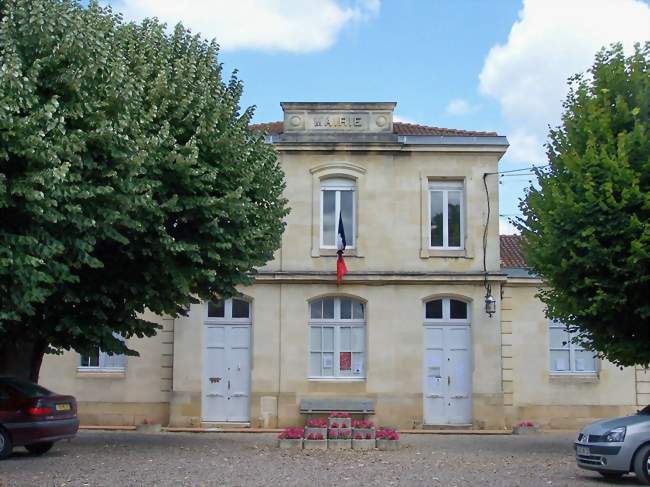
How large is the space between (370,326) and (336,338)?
0.98 m

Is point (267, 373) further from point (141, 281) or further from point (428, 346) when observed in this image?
point (141, 281)

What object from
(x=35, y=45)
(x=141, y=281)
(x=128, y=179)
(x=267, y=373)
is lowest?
(x=267, y=373)

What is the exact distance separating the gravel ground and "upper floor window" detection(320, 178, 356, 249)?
6.34m

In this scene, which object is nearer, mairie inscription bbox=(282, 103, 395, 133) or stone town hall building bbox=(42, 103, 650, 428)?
stone town hall building bbox=(42, 103, 650, 428)

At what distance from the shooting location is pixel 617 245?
641 inches

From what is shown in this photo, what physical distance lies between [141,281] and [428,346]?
34.0 ft

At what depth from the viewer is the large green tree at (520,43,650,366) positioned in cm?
1631

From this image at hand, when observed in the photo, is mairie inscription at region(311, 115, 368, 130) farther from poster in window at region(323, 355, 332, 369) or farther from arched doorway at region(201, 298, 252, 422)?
poster in window at region(323, 355, 332, 369)

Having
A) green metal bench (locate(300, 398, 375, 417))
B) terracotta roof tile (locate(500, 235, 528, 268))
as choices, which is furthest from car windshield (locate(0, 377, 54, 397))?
terracotta roof tile (locate(500, 235, 528, 268))

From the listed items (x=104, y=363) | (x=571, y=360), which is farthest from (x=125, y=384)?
(x=571, y=360)

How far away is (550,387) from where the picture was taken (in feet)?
83.7

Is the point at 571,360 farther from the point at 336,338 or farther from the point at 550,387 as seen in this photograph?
the point at 336,338

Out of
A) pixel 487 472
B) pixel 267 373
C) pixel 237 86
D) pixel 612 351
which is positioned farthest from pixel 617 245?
pixel 267 373

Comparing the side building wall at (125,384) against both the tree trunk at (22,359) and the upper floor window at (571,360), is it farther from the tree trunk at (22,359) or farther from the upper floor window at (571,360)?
the upper floor window at (571,360)
